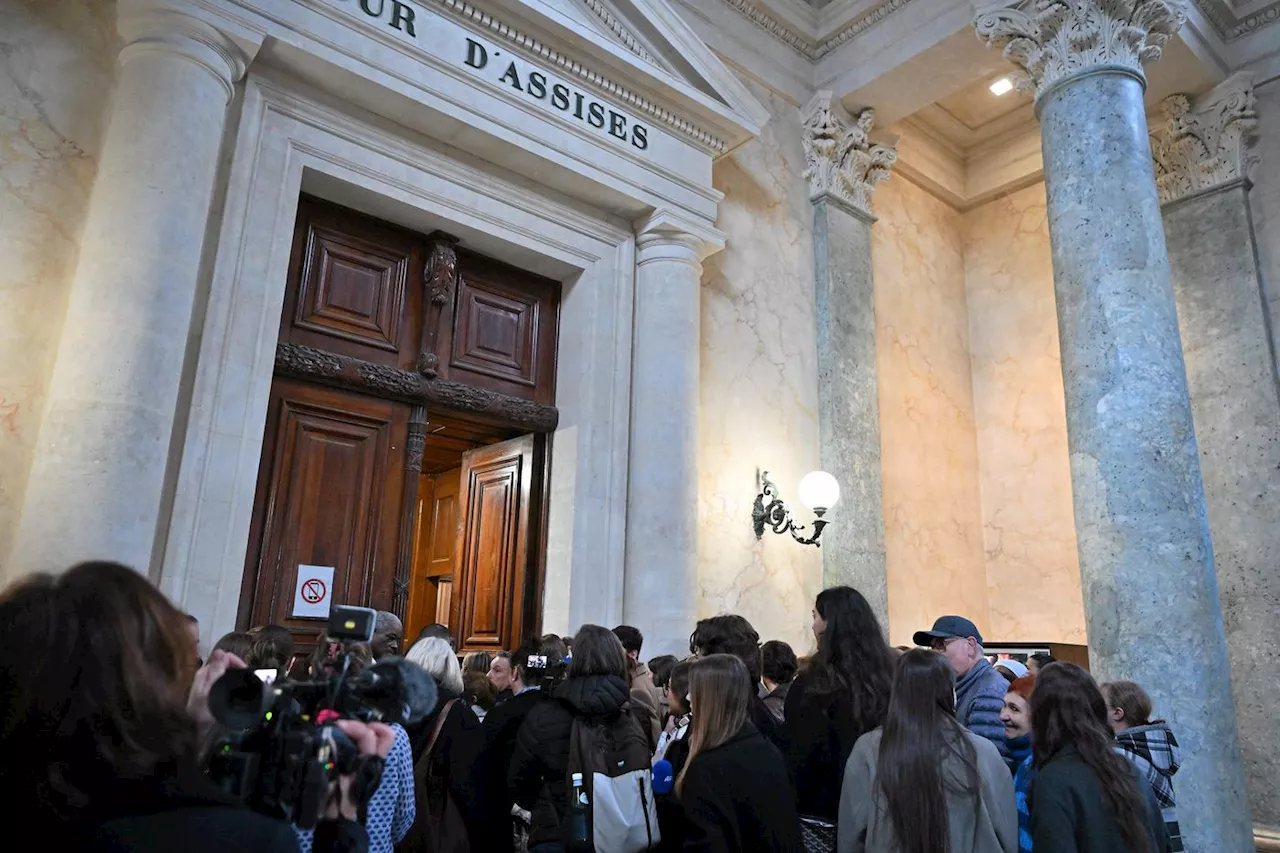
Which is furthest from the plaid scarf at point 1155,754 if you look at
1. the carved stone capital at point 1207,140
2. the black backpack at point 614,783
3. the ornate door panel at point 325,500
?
the carved stone capital at point 1207,140

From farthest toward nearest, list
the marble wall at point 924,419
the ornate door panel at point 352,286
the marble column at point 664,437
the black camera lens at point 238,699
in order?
the marble wall at point 924,419 < the marble column at point 664,437 < the ornate door panel at point 352,286 < the black camera lens at point 238,699

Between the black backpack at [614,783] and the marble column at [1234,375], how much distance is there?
7.09 metres

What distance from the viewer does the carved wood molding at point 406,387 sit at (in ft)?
19.2

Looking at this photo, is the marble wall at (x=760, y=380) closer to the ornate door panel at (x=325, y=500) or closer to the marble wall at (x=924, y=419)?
the marble wall at (x=924, y=419)

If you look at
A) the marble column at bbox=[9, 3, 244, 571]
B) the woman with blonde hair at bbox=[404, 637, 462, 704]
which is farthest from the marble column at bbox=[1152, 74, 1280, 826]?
the marble column at bbox=[9, 3, 244, 571]

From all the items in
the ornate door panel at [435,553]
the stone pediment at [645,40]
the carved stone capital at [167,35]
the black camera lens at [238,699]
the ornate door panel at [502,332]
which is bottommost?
the black camera lens at [238,699]

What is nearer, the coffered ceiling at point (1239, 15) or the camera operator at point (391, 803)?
the camera operator at point (391, 803)

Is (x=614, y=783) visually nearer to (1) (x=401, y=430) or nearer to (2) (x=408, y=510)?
(2) (x=408, y=510)

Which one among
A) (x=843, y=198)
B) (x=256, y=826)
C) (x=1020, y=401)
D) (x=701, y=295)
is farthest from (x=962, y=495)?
(x=256, y=826)

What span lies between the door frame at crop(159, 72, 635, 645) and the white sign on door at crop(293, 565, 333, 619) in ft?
1.88

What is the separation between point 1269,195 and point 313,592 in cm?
924

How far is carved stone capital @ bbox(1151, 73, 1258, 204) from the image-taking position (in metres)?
8.70

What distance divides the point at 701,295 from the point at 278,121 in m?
3.86

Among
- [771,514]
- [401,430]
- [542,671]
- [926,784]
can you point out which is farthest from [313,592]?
[926,784]
